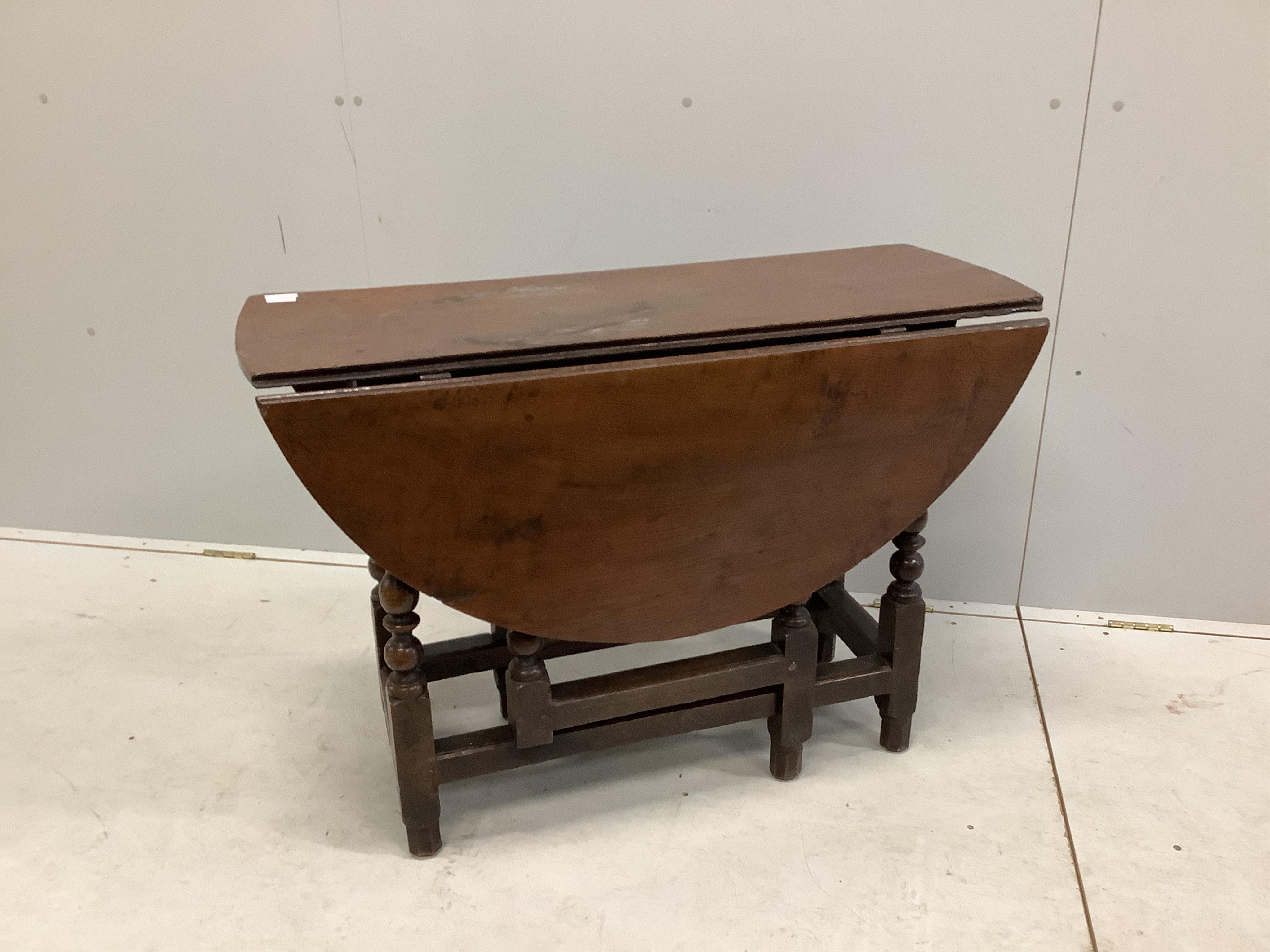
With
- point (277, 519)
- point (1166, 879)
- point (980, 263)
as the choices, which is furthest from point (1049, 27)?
point (277, 519)

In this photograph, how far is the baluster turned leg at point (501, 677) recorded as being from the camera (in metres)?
1.82

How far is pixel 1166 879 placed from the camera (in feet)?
5.02

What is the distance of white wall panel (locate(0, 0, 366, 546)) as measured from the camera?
2146 millimetres

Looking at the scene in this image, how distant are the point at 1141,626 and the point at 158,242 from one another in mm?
2405

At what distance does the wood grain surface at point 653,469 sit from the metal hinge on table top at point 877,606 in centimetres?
73

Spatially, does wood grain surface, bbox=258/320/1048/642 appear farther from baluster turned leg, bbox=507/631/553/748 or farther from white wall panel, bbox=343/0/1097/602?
white wall panel, bbox=343/0/1097/602

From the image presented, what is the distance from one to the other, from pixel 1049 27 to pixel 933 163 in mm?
310

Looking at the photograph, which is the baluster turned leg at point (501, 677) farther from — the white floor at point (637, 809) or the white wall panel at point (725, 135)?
the white wall panel at point (725, 135)

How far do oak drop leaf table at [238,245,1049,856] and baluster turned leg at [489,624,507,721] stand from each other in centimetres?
9

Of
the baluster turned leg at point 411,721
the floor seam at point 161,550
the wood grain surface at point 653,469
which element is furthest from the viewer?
the floor seam at point 161,550

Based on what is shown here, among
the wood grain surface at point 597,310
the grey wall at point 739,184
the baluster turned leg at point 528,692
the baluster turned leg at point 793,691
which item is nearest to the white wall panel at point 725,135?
the grey wall at point 739,184

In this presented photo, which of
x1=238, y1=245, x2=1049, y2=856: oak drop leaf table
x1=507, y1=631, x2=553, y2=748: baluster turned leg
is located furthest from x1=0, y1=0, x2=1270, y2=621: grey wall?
x1=507, y1=631, x2=553, y2=748: baluster turned leg

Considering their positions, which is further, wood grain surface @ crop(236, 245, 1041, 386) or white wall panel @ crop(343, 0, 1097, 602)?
white wall panel @ crop(343, 0, 1097, 602)

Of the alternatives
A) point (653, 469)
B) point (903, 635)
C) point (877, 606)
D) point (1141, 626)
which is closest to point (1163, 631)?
point (1141, 626)
